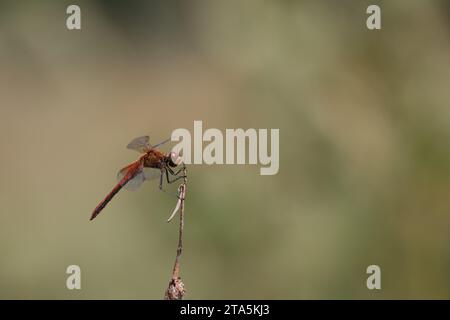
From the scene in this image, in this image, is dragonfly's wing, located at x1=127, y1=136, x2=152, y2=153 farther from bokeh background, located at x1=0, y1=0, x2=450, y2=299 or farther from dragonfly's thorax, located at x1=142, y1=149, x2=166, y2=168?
bokeh background, located at x1=0, y1=0, x2=450, y2=299

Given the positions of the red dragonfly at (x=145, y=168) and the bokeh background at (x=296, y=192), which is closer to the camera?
the red dragonfly at (x=145, y=168)

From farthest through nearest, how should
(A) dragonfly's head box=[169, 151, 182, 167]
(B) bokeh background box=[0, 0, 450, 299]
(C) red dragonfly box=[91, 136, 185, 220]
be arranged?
1. (B) bokeh background box=[0, 0, 450, 299]
2. (C) red dragonfly box=[91, 136, 185, 220]
3. (A) dragonfly's head box=[169, 151, 182, 167]

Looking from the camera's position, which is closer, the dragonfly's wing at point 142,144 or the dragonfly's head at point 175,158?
the dragonfly's head at point 175,158

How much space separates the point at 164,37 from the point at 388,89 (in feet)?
7.95

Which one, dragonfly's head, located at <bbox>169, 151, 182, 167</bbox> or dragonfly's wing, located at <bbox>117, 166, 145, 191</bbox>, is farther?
dragonfly's wing, located at <bbox>117, 166, 145, 191</bbox>

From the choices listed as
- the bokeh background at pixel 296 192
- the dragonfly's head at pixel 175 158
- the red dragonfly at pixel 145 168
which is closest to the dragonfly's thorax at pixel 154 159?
the red dragonfly at pixel 145 168

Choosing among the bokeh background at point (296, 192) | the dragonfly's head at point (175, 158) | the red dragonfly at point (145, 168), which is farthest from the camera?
the bokeh background at point (296, 192)

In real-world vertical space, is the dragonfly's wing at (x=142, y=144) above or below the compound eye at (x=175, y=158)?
above

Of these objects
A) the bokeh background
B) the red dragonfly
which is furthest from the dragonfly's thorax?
the bokeh background

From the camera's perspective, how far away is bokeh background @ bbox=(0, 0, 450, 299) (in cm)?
Result: 404

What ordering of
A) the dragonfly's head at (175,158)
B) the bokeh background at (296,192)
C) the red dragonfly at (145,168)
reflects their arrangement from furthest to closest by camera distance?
1. the bokeh background at (296,192)
2. the red dragonfly at (145,168)
3. the dragonfly's head at (175,158)

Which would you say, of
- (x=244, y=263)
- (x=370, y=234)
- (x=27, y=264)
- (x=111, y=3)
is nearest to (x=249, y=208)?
(x=244, y=263)

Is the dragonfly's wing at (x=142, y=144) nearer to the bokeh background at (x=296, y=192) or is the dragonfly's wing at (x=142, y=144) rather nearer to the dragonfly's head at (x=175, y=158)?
the dragonfly's head at (x=175, y=158)

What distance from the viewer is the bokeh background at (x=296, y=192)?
404cm
